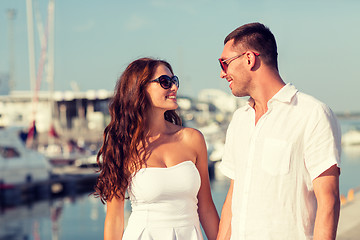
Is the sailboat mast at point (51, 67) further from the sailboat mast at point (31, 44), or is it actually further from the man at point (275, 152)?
the man at point (275, 152)

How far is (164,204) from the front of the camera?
3137 millimetres

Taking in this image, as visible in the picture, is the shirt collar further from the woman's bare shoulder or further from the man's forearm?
the woman's bare shoulder

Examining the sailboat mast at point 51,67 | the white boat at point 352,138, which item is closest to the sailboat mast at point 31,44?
the sailboat mast at point 51,67

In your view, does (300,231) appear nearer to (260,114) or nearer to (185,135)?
(260,114)

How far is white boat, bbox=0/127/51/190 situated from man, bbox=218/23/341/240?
24.9 meters

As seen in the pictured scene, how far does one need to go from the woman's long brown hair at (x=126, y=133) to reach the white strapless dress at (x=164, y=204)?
4.4 inches

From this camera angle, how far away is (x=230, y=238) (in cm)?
262

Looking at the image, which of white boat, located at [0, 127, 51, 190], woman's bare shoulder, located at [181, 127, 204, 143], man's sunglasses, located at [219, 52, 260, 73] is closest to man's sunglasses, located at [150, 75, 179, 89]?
woman's bare shoulder, located at [181, 127, 204, 143]

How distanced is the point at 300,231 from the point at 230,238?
0.43m

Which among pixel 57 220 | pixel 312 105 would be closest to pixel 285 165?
pixel 312 105

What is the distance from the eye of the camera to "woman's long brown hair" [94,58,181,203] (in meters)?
3.22

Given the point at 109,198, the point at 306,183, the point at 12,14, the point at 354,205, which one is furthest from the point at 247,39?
the point at 12,14

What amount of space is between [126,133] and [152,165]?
0.29 metres

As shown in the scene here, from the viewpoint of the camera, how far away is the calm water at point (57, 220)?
21.7 metres
